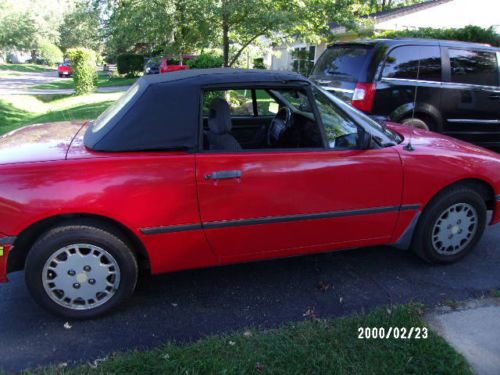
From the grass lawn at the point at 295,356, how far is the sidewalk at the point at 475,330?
113mm

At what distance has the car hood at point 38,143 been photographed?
2762mm

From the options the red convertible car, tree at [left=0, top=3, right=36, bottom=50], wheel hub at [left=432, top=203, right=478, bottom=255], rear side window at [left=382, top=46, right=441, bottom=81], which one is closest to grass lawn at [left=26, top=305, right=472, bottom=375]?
the red convertible car

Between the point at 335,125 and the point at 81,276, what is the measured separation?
208cm

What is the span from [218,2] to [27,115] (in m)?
7.49

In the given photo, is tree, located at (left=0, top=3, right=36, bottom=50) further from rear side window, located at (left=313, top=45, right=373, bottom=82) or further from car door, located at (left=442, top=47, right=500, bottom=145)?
car door, located at (left=442, top=47, right=500, bottom=145)

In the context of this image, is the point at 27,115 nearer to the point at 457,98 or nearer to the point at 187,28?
the point at 187,28

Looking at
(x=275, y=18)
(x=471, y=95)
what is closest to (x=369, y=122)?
(x=471, y=95)

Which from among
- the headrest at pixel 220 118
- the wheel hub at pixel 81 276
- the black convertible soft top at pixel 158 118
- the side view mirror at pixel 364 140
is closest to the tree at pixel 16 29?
the headrest at pixel 220 118

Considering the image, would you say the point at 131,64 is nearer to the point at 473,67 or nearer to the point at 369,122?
the point at 473,67

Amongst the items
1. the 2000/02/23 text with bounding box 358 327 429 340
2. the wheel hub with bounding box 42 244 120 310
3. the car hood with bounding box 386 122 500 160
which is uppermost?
the car hood with bounding box 386 122 500 160

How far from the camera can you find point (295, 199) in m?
3.09

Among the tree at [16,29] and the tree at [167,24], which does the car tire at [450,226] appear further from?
the tree at [16,29]

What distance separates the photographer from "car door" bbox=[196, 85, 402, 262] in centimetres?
292

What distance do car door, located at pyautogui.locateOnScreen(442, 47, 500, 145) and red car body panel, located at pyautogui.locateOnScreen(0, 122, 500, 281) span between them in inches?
119
